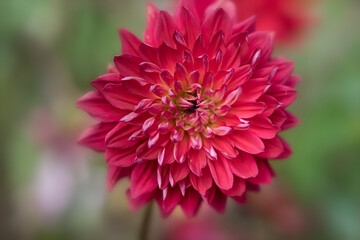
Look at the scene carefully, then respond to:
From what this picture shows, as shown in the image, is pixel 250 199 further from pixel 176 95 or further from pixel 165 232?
pixel 176 95

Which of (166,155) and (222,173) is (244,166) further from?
(166,155)

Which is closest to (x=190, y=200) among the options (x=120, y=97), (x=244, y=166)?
(x=244, y=166)

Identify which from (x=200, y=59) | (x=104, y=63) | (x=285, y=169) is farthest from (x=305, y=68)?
(x=200, y=59)

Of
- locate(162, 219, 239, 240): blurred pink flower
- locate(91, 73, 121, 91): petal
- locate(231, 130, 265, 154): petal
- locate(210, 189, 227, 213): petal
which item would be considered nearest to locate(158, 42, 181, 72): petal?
locate(91, 73, 121, 91): petal

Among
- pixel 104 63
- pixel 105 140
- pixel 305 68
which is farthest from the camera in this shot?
pixel 305 68

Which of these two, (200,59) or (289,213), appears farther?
(289,213)

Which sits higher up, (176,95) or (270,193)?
(176,95)

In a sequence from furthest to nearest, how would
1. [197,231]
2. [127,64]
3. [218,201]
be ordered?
[197,231], [218,201], [127,64]
